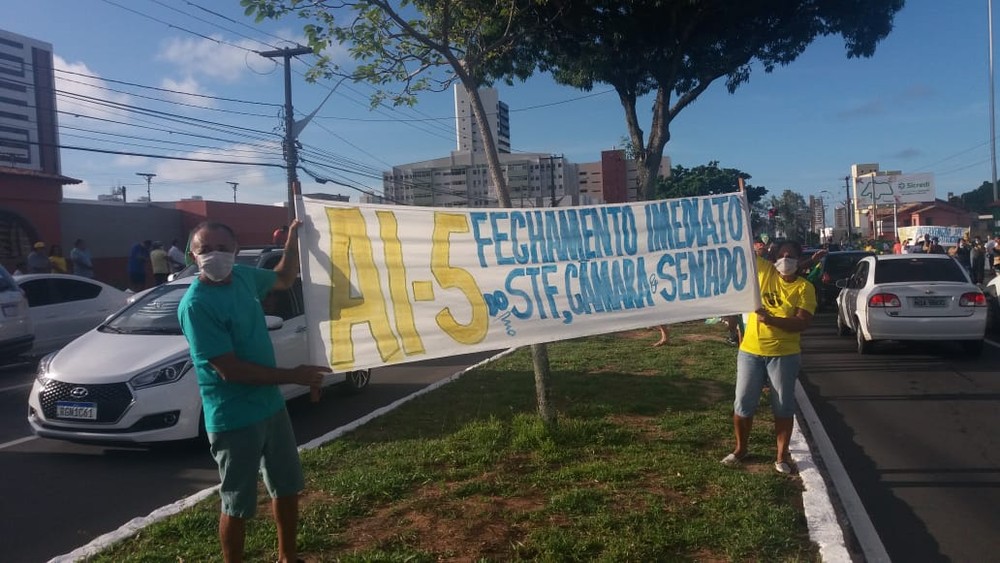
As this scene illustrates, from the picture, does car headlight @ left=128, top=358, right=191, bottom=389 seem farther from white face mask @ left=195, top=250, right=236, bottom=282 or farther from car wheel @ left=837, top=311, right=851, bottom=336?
car wheel @ left=837, top=311, right=851, bottom=336

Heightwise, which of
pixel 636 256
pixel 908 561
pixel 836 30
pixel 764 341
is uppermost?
pixel 836 30

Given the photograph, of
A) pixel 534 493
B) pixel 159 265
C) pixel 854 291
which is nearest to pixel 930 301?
pixel 854 291

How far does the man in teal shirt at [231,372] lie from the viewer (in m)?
3.35

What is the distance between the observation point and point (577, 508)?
4609 mm

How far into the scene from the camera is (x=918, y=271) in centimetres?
→ 1179

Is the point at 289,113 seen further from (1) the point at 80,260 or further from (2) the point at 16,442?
(2) the point at 16,442

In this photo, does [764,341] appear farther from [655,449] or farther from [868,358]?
[868,358]

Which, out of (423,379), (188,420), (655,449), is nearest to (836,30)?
(423,379)

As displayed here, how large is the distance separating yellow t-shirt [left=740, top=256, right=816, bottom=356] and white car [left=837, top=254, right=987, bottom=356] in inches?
253

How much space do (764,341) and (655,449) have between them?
3.91 feet

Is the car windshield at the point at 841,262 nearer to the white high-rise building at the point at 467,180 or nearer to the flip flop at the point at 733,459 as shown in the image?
the flip flop at the point at 733,459

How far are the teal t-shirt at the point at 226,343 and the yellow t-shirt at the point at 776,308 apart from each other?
3.57m

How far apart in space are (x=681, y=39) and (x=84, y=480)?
1175 cm

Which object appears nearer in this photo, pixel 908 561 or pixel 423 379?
pixel 908 561
